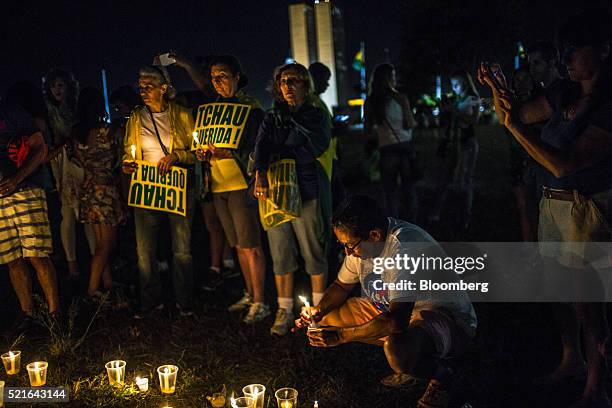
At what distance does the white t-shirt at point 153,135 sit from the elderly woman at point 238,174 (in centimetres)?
35

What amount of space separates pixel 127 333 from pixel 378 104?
390 centimetres

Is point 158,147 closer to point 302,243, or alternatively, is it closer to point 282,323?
point 302,243

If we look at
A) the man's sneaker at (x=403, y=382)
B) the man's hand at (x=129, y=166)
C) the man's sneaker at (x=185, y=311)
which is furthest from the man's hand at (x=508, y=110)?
the man's sneaker at (x=185, y=311)

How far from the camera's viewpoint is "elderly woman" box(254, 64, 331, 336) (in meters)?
4.36

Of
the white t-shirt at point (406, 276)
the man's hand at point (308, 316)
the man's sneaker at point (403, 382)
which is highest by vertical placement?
the white t-shirt at point (406, 276)

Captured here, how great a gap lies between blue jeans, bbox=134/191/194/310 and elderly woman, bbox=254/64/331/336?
2.61ft

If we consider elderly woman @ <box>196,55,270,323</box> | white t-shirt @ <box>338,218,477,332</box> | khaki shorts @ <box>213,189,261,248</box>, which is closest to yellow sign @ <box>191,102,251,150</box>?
elderly woman @ <box>196,55,270,323</box>

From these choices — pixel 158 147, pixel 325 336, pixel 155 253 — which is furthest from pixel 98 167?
pixel 325 336

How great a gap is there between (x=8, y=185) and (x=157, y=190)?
1126mm

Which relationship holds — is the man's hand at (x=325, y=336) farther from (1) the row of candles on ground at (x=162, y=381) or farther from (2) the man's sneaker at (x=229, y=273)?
(2) the man's sneaker at (x=229, y=273)

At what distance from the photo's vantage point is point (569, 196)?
321 cm

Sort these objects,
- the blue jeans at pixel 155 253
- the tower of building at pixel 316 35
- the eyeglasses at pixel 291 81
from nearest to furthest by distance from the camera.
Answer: the eyeglasses at pixel 291 81, the blue jeans at pixel 155 253, the tower of building at pixel 316 35

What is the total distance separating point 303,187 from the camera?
176 inches

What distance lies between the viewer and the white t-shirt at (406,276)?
10.2 feet
